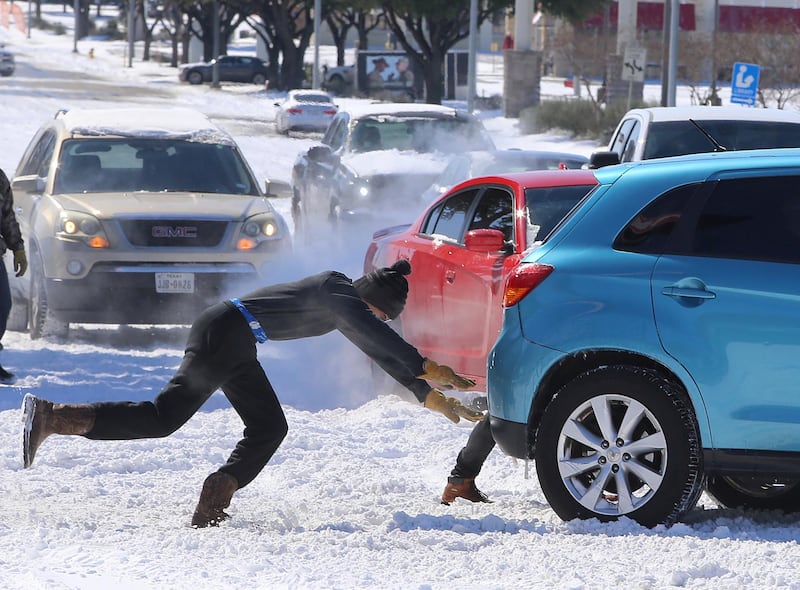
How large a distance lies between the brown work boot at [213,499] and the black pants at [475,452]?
1.17 metres

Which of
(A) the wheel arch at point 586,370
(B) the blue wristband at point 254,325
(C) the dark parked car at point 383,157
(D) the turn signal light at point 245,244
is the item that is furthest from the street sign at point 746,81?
(B) the blue wristband at point 254,325

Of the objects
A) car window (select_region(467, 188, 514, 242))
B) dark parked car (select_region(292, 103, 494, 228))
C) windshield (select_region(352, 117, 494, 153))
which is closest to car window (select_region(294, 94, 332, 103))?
dark parked car (select_region(292, 103, 494, 228))

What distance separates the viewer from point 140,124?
13.6 meters

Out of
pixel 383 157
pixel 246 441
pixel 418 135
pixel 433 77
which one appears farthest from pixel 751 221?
pixel 433 77

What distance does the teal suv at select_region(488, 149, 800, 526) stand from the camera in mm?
6070

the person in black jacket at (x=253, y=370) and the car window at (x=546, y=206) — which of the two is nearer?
the person in black jacket at (x=253, y=370)

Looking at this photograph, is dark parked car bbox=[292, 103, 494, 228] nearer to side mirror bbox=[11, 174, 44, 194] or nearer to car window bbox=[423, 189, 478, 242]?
side mirror bbox=[11, 174, 44, 194]

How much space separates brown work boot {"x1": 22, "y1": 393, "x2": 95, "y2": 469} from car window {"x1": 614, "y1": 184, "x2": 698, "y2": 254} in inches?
92.7

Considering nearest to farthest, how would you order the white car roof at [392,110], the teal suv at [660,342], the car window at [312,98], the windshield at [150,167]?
1. the teal suv at [660,342]
2. the windshield at [150,167]
3. the white car roof at [392,110]
4. the car window at [312,98]

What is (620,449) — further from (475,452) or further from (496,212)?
(496,212)

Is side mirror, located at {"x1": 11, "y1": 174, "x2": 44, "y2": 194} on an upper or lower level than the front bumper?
upper

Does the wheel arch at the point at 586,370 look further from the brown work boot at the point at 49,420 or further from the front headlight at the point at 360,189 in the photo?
the front headlight at the point at 360,189

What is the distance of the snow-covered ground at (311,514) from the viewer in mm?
5371

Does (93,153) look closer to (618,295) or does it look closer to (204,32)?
(618,295)
